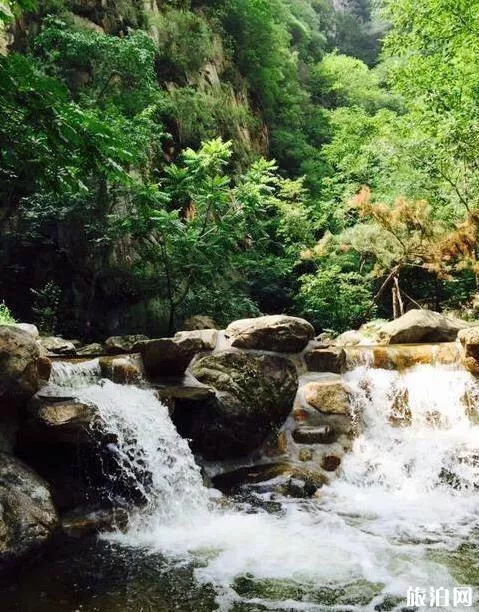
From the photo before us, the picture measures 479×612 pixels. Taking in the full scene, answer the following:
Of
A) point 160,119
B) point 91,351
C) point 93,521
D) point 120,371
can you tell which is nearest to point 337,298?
point 91,351

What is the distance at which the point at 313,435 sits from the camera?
7.59 meters

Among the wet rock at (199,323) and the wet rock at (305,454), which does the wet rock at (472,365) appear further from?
the wet rock at (199,323)

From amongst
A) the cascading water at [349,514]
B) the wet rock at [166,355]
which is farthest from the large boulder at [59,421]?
the wet rock at [166,355]

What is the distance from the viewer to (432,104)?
12.7 meters

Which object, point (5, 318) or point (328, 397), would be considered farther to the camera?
point (5, 318)

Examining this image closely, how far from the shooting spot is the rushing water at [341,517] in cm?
393

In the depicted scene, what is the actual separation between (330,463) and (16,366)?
4451 mm

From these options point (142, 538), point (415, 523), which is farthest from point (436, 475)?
point (142, 538)

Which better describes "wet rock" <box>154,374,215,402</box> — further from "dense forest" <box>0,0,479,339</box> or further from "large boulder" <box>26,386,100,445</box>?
"dense forest" <box>0,0,479,339</box>

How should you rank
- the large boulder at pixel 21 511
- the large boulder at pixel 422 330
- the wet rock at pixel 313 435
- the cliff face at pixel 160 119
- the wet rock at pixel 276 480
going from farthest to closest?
1. the cliff face at pixel 160 119
2. the large boulder at pixel 422 330
3. the wet rock at pixel 313 435
4. the wet rock at pixel 276 480
5. the large boulder at pixel 21 511

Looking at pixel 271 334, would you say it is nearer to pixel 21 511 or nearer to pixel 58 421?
pixel 58 421

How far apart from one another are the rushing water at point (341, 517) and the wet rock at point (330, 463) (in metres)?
0.11

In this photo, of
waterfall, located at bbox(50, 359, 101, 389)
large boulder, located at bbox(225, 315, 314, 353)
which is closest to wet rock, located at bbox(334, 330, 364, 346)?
large boulder, located at bbox(225, 315, 314, 353)

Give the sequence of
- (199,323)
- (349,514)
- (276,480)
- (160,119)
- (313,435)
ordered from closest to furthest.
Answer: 1. (349,514)
2. (276,480)
3. (313,435)
4. (199,323)
5. (160,119)
